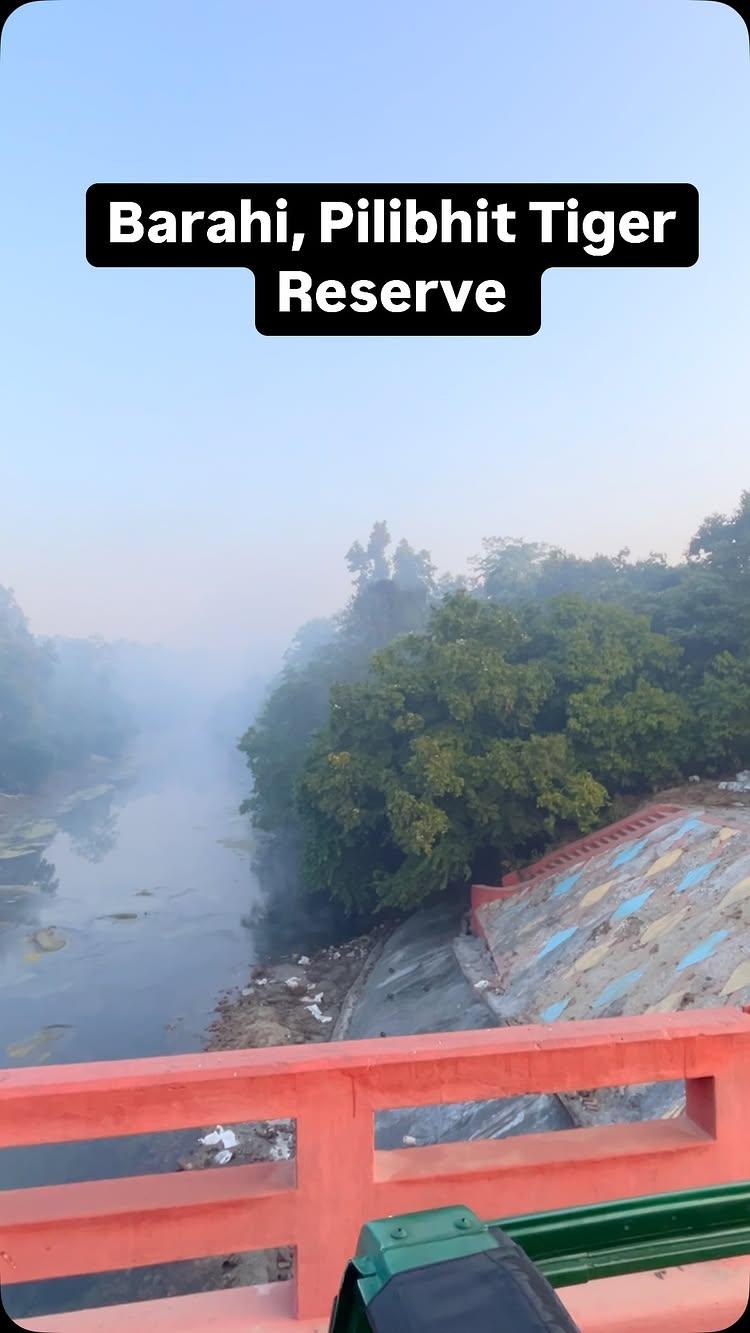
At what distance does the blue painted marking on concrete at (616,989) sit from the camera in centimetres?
834

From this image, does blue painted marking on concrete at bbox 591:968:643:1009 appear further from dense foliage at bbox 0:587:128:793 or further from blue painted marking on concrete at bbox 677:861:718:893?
dense foliage at bbox 0:587:128:793

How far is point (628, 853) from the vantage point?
11055mm

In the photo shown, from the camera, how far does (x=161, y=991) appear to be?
13.8 metres

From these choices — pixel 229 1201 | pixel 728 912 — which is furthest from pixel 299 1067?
pixel 728 912

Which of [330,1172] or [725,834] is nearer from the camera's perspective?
[330,1172]

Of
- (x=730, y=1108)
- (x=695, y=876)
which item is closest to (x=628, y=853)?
(x=695, y=876)

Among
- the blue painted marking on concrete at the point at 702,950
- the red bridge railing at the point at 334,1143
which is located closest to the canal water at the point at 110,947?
the red bridge railing at the point at 334,1143

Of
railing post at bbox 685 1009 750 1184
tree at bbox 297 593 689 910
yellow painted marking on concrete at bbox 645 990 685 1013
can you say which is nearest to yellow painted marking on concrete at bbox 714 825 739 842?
tree at bbox 297 593 689 910

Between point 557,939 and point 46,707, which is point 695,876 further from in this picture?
point 46,707

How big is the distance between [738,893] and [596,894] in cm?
230

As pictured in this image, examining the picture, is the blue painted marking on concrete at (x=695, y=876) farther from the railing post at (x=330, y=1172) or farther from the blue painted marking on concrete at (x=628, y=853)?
the railing post at (x=330, y=1172)

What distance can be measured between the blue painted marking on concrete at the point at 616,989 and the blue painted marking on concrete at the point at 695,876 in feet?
4.56

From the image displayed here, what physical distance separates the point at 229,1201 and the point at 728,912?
7896 millimetres

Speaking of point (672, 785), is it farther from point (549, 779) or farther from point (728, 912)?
point (728, 912)
